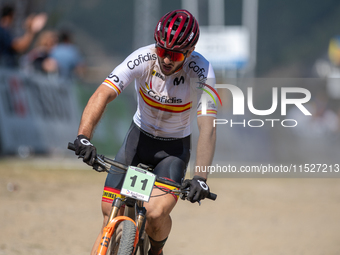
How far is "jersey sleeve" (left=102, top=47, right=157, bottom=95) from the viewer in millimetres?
3982

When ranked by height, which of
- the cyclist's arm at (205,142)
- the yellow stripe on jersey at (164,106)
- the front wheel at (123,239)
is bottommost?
the front wheel at (123,239)

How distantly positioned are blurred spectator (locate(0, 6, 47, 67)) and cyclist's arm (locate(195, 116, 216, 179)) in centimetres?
700

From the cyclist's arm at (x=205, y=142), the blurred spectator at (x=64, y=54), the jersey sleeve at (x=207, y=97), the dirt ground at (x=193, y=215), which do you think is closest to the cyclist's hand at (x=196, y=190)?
the cyclist's arm at (x=205, y=142)

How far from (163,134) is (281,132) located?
8781 mm

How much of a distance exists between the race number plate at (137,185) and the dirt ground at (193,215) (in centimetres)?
232

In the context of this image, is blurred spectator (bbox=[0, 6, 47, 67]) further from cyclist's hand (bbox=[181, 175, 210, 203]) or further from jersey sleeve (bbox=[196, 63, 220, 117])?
cyclist's hand (bbox=[181, 175, 210, 203])

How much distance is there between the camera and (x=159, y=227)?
157 inches

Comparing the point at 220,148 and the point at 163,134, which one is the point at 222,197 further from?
the point at 163,134

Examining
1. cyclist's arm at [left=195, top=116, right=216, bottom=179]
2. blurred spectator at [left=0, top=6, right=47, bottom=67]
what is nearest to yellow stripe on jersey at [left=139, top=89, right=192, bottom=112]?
cyclist's arm at [left=195, top=116, right=216, bottom=179]

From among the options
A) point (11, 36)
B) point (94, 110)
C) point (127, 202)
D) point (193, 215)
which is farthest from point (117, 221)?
point (11, 36)

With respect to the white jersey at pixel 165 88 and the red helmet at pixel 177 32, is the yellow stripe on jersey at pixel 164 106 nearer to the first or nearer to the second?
the white jersey at pixel 165 88

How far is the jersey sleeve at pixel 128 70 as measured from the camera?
13.1 feet

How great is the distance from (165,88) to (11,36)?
23.5 ft

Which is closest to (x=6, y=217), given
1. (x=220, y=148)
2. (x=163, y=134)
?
(x=163, y=134)
